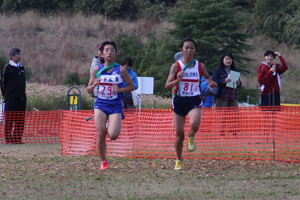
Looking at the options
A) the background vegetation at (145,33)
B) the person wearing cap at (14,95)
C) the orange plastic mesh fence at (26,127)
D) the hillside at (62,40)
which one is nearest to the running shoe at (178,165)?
the orange plastic mesh fence at (26,127)

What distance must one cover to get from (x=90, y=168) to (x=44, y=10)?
4091 centimetres

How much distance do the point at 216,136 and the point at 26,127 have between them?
20.0 ft

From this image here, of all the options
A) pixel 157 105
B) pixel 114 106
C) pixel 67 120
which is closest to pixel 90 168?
pixel 114 106

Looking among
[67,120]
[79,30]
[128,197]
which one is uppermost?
[79,30]

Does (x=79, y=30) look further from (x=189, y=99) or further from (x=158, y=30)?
(x=189, y=99)

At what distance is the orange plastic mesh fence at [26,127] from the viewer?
12.4 meters

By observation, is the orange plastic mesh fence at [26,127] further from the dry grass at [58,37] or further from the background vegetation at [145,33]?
the dry grass at [58,37]

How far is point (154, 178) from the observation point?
6930 millimetres

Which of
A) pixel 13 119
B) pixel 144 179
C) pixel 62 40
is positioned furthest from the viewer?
pixel 62 40

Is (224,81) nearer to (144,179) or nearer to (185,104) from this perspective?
(185,104)

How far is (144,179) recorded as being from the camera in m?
6.86

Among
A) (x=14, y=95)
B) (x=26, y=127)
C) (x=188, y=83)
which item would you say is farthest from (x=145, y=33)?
(x=188, y=83)

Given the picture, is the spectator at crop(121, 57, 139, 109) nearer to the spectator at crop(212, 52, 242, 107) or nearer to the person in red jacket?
the spectator at crop(212, 52, 242, 107)

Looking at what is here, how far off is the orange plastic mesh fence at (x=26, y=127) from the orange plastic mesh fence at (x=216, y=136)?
5.48ft
